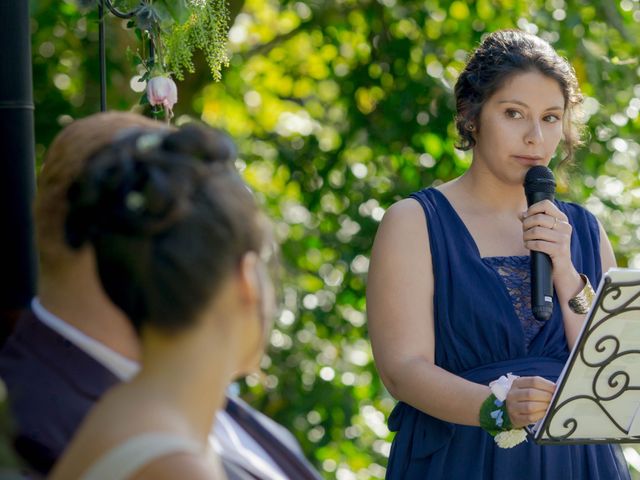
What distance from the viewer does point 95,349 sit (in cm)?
217

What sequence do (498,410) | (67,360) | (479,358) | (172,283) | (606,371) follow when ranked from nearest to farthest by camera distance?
1. (172,283)
2. (67,360)
3. (606,371)
4. (498,410)
5. (479,358)

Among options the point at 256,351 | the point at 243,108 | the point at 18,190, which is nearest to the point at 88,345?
the point at 256,351

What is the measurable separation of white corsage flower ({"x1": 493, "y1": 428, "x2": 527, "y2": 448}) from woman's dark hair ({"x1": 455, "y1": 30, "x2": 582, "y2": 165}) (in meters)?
0.91

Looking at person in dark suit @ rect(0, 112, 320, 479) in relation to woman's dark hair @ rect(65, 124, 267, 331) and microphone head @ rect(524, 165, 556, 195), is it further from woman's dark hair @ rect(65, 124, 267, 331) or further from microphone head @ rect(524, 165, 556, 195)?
microphone head @ rect(524, 165, 556, 195)

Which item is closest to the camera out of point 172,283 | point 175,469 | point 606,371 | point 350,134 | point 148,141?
point 175,469

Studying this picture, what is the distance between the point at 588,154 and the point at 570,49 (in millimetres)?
563

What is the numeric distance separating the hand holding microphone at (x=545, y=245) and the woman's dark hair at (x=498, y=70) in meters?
0.36

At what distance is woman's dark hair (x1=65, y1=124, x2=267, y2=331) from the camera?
67.1 inches

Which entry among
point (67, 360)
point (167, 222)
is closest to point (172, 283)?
point (167, 222)

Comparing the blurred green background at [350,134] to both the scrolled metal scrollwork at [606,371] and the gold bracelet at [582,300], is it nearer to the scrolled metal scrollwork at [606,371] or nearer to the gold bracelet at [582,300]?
the gold bracelet at [582,300]

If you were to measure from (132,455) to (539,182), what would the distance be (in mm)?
1924

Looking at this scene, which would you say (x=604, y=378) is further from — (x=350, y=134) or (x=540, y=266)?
(x=350, y=134)

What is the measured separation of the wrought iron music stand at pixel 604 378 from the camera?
2723 mm

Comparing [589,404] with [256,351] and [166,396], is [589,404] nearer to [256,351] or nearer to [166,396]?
[256,351]
